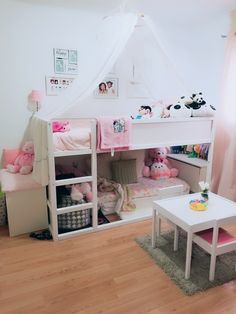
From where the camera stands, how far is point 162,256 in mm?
2295

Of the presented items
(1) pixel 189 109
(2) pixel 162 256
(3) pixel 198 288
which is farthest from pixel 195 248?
(1) pixel 189 109

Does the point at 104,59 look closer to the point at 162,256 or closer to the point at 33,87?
the point at 33,87

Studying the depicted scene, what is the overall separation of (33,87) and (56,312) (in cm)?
250

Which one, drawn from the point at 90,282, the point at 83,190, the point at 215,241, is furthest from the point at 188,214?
the point at 83,190

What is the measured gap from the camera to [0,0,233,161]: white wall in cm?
298

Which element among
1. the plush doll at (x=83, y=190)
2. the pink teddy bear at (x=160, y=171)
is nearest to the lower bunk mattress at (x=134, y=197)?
the pink teddy bear at (x=160, y=171)

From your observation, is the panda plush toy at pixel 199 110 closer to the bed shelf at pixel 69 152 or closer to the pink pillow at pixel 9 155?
the bed shelf at pixel 69 152

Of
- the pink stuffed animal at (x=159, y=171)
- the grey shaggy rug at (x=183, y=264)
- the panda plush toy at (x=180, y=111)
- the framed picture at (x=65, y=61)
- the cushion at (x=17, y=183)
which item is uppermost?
the framed picture at (x=65, y=61)

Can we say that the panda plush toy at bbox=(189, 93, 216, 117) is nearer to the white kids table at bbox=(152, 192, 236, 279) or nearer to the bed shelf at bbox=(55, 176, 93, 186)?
the white kids table at bbox=(152, 192, 236, 279)

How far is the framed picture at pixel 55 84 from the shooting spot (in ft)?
10.6

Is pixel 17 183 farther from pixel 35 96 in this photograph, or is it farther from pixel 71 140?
pixel 35 96

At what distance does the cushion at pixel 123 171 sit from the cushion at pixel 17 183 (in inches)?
43.2

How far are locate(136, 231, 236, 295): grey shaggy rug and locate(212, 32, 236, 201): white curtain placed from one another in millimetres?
1226

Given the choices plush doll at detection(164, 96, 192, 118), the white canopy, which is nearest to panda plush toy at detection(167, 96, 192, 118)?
plush doll at detection(164, 96, 192, 118)
